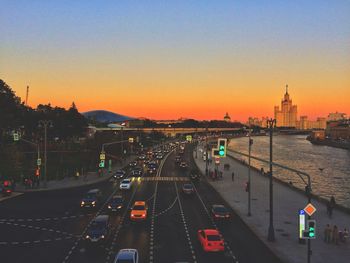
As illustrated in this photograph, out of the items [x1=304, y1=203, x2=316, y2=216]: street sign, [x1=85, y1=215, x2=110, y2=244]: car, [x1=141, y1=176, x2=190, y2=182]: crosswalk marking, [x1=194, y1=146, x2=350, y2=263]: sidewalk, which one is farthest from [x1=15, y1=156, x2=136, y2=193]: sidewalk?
[x1=304, y1=203, x2=316, y2=216]: street sign

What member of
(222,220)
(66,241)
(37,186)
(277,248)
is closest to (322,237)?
(277,248)

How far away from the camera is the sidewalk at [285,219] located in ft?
81.6

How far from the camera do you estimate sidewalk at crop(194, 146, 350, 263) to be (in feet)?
81.6

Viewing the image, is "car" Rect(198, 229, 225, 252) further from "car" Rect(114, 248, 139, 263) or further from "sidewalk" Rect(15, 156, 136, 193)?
"sidewalk" Rect(15, 156, 136, 193)

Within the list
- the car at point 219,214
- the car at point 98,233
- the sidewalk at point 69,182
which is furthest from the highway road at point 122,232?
the sidewalk at point 69,182

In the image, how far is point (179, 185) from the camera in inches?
2271

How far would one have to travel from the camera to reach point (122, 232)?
29.9m

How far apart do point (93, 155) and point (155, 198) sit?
164ft

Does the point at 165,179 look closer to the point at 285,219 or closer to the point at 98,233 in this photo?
the point at 285,219

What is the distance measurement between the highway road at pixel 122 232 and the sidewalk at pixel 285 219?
1266 millimetres

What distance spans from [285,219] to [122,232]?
15.4 m

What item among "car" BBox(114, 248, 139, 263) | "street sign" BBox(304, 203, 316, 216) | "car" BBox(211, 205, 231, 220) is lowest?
"car" BBox(211, 205, 231, 220)

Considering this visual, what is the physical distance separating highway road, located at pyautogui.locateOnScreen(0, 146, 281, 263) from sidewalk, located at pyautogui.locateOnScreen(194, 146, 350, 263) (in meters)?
1.27

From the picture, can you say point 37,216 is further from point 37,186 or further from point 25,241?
point 37,186
